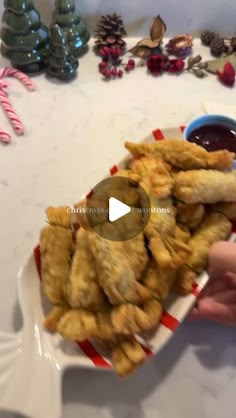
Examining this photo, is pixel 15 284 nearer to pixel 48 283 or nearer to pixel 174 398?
pixel 48 283

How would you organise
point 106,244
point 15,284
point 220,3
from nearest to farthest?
point 106,244, point 15,284, point 220,3

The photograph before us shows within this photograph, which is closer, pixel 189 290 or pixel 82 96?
pixel 189 290

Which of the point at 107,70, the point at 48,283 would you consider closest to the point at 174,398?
the point at 48,283

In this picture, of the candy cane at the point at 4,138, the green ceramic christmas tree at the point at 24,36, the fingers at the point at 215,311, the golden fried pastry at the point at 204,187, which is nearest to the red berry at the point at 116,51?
the green ceramic christmas tree at the point at 24,36

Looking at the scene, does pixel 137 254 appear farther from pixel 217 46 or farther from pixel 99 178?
pixel 217 46

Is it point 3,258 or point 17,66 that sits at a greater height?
point 17,66

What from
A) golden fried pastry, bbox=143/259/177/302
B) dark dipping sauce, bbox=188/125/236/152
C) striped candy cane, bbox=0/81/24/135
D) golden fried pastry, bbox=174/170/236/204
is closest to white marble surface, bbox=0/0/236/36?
striped candy cane, bbox=0/81/24/135

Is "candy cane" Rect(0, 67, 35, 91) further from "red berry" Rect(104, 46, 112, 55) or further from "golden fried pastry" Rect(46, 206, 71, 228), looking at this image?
"golden fried pastry" Rect(46, 206, 71, 228)

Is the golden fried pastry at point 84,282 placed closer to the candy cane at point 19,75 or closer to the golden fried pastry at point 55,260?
the golden fried pastry at point 55,260
